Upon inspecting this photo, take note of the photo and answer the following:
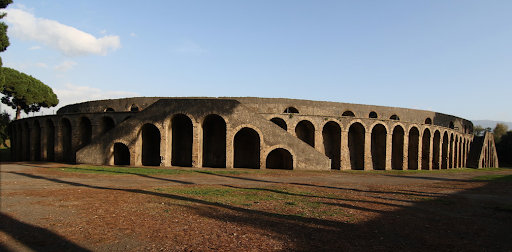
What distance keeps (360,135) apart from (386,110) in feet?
21.9

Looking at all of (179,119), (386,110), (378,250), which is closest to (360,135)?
(386,110)

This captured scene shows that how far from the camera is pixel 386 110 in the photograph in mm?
30062

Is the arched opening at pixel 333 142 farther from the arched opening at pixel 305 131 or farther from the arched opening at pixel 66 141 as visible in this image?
the arched opening at pixel 66 141

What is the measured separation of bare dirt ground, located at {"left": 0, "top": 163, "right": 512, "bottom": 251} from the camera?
5277 millimetres

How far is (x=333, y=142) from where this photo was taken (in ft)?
83.4

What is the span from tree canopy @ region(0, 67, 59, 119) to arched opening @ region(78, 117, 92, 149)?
77.1ft

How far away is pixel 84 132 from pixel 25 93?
2418 cm

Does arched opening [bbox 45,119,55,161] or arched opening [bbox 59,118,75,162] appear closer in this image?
arched opening [bbox 59,118,75,162]

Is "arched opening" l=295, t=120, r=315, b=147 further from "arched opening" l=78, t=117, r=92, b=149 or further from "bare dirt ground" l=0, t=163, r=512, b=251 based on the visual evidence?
"arched opening" l=78, t=117, r=92, b=149

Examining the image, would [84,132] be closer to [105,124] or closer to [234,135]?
[105,124]

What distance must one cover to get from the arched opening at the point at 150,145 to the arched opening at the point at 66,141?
22.3 ft

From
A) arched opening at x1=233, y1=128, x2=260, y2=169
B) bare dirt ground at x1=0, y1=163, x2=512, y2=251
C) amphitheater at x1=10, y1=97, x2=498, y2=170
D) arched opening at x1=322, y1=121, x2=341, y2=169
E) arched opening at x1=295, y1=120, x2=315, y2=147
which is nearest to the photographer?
bare dirt ground at x1=0, y1=163, x2=512, y2=251

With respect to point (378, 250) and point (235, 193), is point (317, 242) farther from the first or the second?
point (235, 193)

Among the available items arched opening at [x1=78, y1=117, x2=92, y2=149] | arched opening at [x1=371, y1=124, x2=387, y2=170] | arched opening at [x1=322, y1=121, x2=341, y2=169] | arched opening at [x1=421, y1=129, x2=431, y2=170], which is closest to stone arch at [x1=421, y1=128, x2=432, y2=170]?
arched opening at [x1=421, y1=129, x2=431, y2=170]
